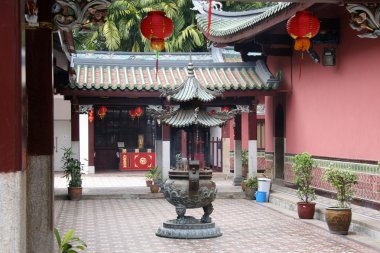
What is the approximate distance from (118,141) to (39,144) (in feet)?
66.4

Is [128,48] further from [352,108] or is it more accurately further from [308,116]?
[352,108]

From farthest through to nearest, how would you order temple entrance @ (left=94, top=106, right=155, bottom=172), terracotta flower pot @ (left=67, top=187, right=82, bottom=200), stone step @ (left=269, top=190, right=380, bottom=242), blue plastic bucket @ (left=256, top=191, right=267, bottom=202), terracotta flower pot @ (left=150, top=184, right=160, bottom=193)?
1. temple entrance @ (left=94, top=106, right=155, bottom=172)
2. terracotta flower pot @ (left=150, top=184, right=160, bottom=193)
3. terracotta flower pot @ (left=67, top=187, right=82, bottom=200)
4. blue plastic bucket @ (left=256, top=191, right=267, bottom=202)
5. stone step @ (left=269, top=190, right=380, bottom=242)

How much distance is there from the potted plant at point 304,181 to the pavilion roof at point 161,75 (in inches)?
198

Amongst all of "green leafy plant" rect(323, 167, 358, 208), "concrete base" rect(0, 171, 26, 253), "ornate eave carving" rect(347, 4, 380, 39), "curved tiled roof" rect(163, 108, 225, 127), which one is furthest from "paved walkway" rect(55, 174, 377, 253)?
"concrete base" rect(0, 171, 26, 253)

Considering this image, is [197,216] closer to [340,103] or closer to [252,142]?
[340,103]

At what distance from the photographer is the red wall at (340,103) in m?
11.8

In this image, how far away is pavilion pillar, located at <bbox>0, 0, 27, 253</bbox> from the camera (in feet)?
14.1

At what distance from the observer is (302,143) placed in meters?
15.5

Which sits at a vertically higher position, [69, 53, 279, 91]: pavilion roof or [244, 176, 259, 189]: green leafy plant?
[69, 53, 279, 91]: pavilion roof

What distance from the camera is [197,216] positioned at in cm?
1315

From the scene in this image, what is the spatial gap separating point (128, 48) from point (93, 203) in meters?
14.1

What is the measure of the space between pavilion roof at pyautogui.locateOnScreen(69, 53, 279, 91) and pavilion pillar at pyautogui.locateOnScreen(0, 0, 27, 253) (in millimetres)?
12038

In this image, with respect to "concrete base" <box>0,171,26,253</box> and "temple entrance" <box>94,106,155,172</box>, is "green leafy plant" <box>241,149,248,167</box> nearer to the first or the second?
"temple entrance" <box>94,106,155,172</box>

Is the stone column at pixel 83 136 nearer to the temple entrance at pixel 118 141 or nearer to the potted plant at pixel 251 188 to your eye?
the temple entrance at pixel 118 141
